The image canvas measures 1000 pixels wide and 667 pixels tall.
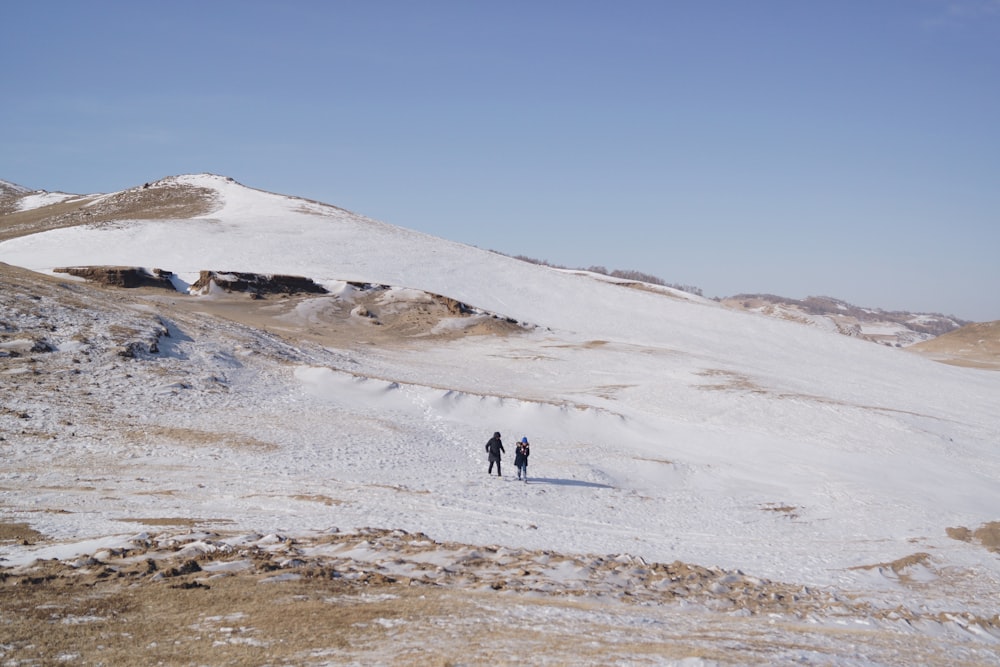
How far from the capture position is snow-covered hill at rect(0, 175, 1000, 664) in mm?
17125

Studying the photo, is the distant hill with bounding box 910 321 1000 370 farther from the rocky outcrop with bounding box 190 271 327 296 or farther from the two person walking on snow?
the two person walking on snow

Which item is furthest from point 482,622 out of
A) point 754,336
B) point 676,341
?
point 754,336

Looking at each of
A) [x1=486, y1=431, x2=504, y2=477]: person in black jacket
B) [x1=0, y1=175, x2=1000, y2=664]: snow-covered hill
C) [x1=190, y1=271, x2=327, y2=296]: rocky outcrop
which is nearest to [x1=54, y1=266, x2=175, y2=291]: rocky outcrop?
[x1=0, y1=175, x2=1000, y2=664]: snow-covered hill

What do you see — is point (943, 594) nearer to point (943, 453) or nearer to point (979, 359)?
point (943, 453)

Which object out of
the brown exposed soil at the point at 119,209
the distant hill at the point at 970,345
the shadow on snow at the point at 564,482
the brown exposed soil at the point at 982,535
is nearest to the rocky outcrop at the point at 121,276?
the brown exposed soil at the point at 119,209

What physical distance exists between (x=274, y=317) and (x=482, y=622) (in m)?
42.3

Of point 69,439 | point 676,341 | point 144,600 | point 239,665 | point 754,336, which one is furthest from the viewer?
point 754,336

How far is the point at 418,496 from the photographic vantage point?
64.8 feet

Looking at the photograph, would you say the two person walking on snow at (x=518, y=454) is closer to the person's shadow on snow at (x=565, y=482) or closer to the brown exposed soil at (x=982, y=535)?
the person's shadow on snow at (x=565, y=482)

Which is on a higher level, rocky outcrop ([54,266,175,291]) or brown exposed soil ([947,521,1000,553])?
rocky outcrop ([54,266,175,291])

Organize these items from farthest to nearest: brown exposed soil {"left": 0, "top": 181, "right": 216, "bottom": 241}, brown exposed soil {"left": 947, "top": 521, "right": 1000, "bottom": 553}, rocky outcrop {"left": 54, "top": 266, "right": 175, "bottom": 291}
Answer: brown exposed soil {"left": 0, "top": 181, "right": 216, "bottom": 241}
rocky outcrop {"left": 54, "top": 266, "right": 175, "bottom": 291}
brown exposed soil {"left": 947, "top": 521, "right": 1000, "bottom": 553}

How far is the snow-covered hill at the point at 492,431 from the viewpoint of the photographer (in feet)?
56.2

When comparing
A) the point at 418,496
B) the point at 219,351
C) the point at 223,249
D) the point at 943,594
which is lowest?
the point at 943,594

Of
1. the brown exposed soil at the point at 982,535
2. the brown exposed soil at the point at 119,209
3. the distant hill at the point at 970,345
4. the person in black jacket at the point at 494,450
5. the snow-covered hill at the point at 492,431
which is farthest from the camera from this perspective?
the distant hill at the point at 970,345
